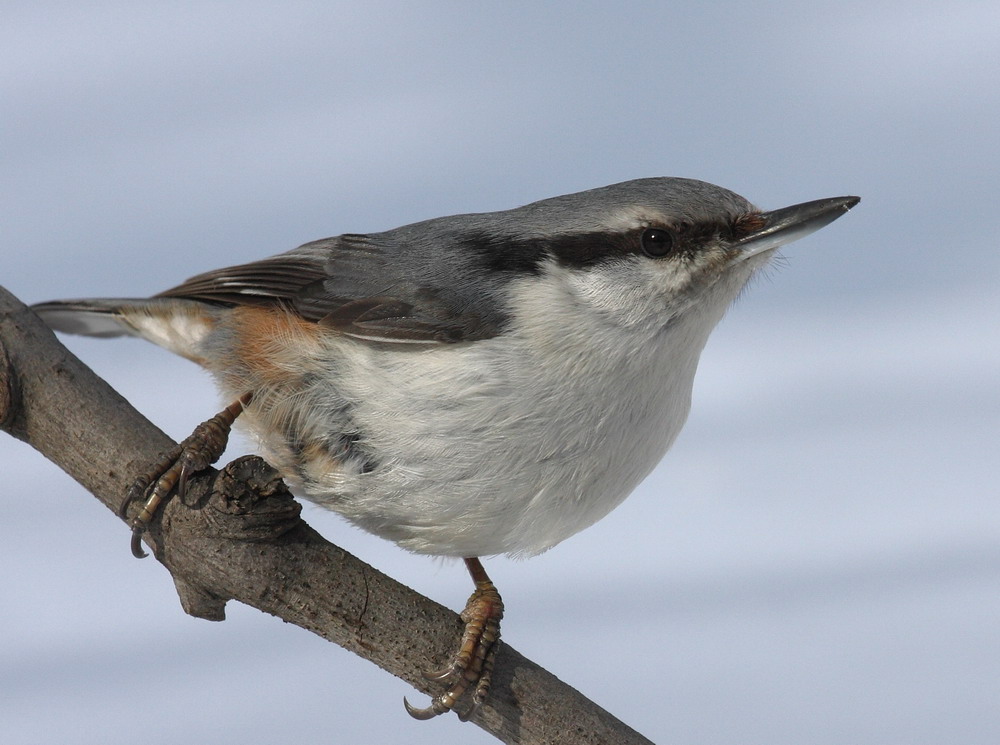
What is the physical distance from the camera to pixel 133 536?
274 centimetres

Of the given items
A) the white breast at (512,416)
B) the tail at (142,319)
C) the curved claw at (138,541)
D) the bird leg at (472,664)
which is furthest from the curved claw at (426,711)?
the tail at (142,319)

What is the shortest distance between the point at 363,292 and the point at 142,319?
3.14 ft

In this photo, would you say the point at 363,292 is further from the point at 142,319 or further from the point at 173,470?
the point at 142,319

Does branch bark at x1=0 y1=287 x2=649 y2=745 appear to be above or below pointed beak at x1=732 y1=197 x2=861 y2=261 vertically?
below

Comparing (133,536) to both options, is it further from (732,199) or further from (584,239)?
(732,199)

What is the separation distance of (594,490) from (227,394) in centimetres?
115

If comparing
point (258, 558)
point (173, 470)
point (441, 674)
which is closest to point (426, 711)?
point (441, 674)

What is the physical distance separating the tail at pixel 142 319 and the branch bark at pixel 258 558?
456 millimetres

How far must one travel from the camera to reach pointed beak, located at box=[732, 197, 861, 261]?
264cm

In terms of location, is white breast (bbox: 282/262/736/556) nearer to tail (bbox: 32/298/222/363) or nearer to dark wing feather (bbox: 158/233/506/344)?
dark wing feather (bbox: 158/233/506/344)

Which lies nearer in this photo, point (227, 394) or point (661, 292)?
point (661, 292)

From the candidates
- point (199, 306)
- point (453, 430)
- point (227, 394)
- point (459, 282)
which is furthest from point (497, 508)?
point (199, 306)

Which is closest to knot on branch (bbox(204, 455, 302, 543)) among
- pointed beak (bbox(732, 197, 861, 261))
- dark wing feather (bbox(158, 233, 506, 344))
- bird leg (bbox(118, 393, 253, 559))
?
bird leg (bbox(118, 393, 253, 559))

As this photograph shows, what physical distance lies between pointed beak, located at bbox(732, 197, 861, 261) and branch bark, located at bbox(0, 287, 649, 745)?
Result: 50.2 inches
